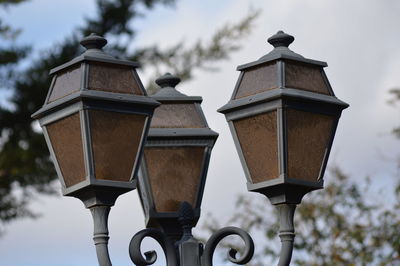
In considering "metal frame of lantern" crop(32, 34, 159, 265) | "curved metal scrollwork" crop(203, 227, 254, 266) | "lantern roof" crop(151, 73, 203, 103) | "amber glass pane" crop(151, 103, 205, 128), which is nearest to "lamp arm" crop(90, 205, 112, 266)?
"metal frame of lantern" crop(32, 34, 159, 265)

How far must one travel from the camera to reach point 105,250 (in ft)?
14.9

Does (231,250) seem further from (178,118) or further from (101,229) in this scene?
(178,118)

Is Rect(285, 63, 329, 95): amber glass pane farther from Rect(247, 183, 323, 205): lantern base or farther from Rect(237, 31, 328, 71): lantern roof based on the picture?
Rect(247, 183, 323, 205): lantern base

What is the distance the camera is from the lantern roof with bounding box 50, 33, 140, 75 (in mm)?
4699

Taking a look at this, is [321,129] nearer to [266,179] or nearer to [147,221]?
[266,179]

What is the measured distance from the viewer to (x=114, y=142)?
181 inches

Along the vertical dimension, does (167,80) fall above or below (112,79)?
above

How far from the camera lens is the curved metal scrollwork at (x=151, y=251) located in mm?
4742

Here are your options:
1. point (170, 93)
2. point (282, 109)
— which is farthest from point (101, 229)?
point (170, 93)

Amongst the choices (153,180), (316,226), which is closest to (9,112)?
(316,226)

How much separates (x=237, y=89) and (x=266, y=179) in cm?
38

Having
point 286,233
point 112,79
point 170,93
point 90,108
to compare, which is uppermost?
point 170,93

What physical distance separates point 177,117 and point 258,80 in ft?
2.55

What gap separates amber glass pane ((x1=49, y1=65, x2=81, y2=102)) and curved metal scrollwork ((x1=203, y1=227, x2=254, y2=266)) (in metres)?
0.73
